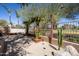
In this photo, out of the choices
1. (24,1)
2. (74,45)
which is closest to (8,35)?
(24,1)

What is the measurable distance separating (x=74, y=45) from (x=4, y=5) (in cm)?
86

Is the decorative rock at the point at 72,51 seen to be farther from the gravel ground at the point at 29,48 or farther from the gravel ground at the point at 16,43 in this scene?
the gravel ground at the point at 16,43

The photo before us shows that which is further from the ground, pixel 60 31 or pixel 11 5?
pixel 11 5

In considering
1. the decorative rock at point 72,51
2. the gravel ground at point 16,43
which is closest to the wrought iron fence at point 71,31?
the decorative rock at point 72,51

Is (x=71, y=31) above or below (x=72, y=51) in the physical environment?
above

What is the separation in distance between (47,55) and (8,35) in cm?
47

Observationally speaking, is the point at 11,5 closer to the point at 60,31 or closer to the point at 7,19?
the point at 7,19

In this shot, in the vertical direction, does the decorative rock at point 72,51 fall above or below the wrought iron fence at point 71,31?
below

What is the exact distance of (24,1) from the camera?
7.47 ft

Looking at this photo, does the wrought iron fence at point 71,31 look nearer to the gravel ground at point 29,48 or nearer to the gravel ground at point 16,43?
the gravel ground at point 29,48

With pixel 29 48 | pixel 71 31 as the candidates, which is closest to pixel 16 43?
pixel 29 48

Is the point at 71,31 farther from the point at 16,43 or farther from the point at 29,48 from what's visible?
the point at 16,43

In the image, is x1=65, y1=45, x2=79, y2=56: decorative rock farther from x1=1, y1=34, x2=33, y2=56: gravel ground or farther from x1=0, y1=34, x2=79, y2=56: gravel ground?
x1=1, y1=34, x2=33, y2=56: gravel ground

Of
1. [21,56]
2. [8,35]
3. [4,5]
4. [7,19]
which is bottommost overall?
[21,56]
